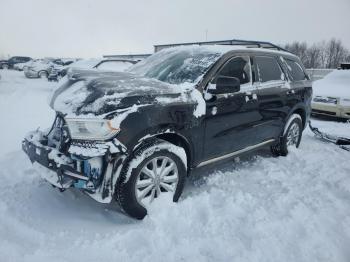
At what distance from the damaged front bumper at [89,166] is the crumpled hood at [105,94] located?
32 cm

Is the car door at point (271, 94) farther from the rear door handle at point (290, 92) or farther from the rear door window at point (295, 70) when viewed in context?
the rear door window at point (295, 70)

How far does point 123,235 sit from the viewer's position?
2.85m

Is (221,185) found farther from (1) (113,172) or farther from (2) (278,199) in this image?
(1) (113,172)

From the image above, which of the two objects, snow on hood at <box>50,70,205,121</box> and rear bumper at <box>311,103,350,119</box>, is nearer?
snow on hood at <box>50,70,205,121</box>

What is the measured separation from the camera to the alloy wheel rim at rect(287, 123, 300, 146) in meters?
5.43

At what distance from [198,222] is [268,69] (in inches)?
105

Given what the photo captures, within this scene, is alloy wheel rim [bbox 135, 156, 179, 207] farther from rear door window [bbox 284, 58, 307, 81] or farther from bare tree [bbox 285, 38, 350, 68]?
bare tree [bbox 285, 38, 350, 68]

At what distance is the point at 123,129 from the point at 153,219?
3.24 ft

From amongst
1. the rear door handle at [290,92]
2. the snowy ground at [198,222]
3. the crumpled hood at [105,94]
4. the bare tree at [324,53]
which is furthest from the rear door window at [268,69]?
the bare tree at [324,53]

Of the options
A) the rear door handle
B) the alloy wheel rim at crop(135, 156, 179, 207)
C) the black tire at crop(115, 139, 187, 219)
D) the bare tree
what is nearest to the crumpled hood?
the black tire at crop(115, 139, 187, 219)

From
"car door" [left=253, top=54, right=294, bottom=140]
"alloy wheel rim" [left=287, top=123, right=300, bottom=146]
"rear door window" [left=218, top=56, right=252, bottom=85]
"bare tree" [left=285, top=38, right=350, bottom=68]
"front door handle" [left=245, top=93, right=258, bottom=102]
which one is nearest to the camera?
"rear door window" [left=218, top=56, right=252, bottom=85]

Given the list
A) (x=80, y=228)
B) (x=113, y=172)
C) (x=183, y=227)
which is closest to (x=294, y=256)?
(x=183, y=227)

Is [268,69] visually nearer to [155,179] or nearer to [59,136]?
[155,179]

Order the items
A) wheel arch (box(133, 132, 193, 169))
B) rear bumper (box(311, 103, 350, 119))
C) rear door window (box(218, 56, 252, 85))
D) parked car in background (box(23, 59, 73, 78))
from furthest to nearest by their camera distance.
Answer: parked car in background (box(23, 59, 73, 78))
rear bumper (box(311, 103, 350, 119))
rear door window (box(218, 56, 252, 85))
wheel arch (box(133, 132, 193, 169))
